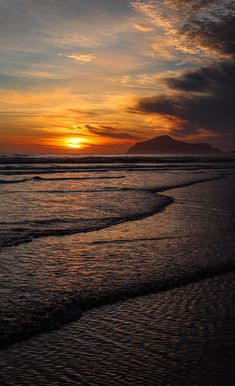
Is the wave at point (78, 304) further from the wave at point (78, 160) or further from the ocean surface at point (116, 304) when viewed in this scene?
the wave at point (78, 160)

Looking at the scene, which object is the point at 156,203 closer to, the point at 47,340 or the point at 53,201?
the point at 53,201

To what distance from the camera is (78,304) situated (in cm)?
489

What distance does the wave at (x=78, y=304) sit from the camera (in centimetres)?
414

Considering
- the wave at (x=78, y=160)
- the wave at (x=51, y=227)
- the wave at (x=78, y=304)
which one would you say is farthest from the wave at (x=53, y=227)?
the wave at (x=78, y=160)

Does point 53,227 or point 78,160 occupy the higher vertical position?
point 78,160

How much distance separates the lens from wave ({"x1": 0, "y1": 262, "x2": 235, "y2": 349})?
13.6 feet

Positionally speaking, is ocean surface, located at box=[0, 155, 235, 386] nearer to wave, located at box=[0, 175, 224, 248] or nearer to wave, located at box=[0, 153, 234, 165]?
wave, located at box=[0, 175, 224, 248]

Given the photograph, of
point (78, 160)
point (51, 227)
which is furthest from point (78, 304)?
point (78, 160)

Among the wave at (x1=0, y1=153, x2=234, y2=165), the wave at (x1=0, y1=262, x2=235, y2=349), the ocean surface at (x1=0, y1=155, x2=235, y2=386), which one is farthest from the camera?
the wave at (x1=0, y1=153, x2=234, y2=165)

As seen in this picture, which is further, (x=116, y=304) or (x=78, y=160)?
(x=78, y=160)

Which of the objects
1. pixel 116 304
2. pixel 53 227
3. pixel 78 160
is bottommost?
pixel 116 304

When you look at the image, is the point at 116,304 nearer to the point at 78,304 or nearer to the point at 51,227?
the point at 78,304

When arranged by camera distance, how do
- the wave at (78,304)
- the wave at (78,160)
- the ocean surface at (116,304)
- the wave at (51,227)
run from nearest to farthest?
the ocean surface at (116,304) → the wave at (78,304) → the wave at (51,227) → the wave at (78,160)

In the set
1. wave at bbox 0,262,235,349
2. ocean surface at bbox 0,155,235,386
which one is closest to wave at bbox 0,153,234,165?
ocean surface at bbox 0,155,235,386
